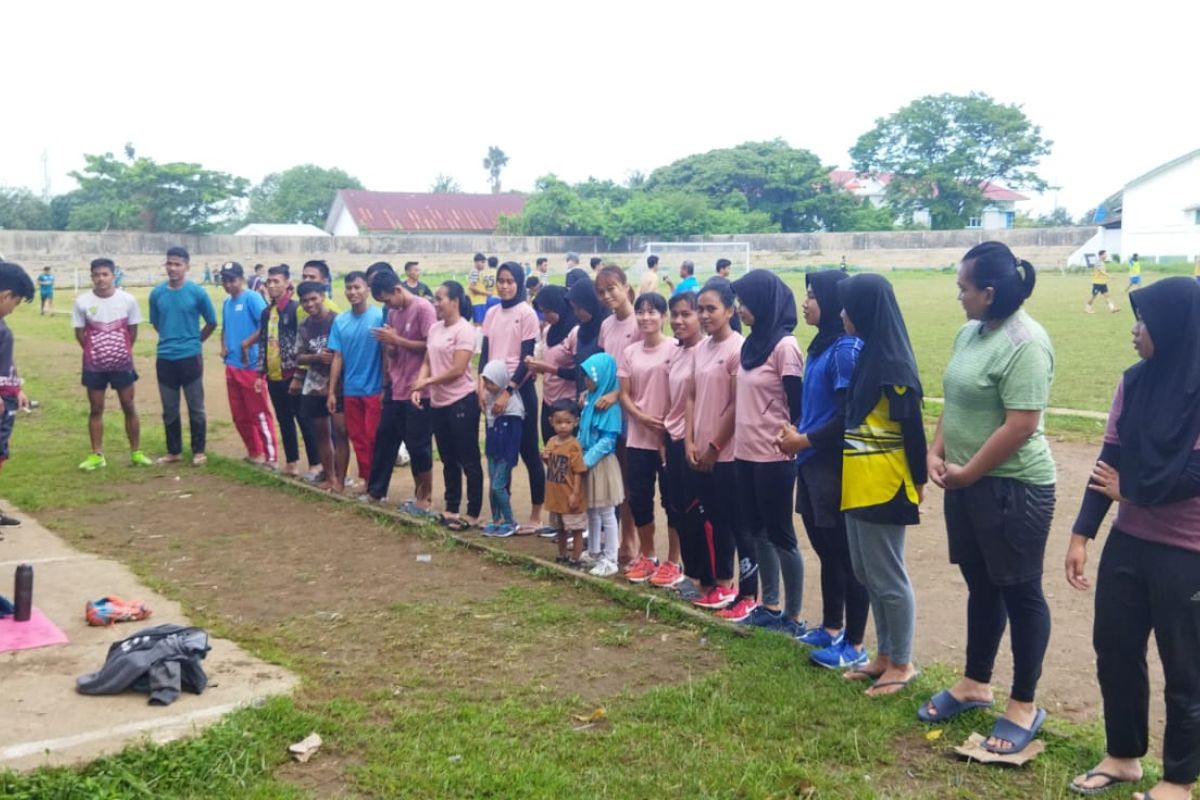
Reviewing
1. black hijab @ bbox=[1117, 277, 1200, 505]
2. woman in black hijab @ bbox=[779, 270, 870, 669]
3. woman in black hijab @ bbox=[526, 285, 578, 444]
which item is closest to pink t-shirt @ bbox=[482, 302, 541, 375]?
woman in black hijab @ bbox=[526, 285, 578, 444]

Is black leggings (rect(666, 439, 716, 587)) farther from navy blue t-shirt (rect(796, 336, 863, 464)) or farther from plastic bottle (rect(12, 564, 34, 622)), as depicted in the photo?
plastic bottle (rect(12, 564, 34, 622))

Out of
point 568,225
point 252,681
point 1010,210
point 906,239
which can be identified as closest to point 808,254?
point 906,239

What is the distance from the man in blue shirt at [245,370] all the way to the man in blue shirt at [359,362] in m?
1.56

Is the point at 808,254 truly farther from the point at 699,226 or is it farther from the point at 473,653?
the point at 473,653

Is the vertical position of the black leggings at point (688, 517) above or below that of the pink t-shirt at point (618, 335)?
below

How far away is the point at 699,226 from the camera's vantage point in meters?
56.8

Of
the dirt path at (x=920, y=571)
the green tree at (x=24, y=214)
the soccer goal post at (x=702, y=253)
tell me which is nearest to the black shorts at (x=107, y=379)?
the dirt path at (x=920, y=571)

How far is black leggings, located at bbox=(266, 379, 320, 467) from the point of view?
988cm

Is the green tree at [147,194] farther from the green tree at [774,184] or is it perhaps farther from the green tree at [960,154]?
the green tree at [960,154]

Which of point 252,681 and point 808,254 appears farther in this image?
point 808,254

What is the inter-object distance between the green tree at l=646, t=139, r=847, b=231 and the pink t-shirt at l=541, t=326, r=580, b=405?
5691cm

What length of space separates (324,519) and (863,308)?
17.4ft

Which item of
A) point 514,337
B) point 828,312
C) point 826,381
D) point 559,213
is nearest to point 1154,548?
point 826,381

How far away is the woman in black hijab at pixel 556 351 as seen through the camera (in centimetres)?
762
